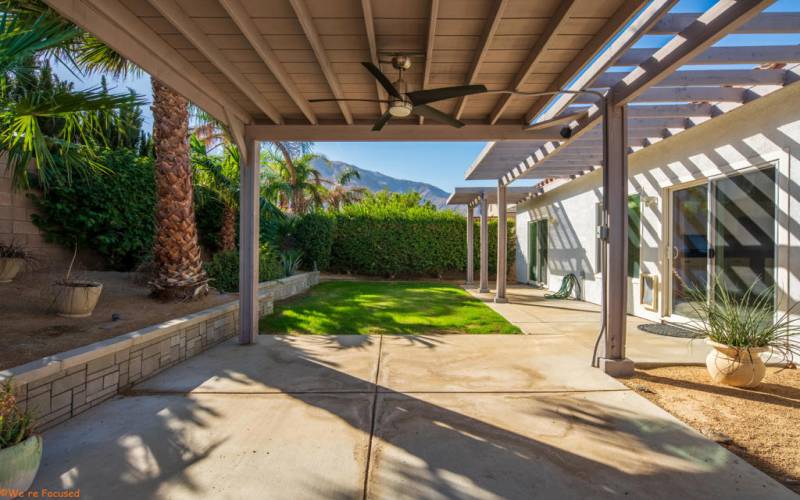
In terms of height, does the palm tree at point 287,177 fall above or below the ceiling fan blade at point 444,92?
above

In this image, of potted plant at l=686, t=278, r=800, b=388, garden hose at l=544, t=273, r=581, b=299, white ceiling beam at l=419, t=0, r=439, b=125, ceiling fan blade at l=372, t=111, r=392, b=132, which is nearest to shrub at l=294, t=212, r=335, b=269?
garden hose at l=544, t=273, r=581, b=299

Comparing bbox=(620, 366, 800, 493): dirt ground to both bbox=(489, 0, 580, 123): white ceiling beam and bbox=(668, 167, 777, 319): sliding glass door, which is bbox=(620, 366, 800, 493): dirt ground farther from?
bbox=(489, 0, 580, 123): white ceiling beam

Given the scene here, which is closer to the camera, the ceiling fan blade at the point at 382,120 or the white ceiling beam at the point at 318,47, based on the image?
the white ceiling beam at the point at 318,47

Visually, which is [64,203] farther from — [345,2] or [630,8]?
[630,8]

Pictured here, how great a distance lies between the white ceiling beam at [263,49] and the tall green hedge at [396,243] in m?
9.13

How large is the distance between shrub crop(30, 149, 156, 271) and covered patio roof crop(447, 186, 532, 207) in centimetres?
734

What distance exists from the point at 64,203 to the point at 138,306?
3.04 metres

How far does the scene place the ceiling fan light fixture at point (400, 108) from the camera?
12.5 ft

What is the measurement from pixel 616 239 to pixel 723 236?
2427mm

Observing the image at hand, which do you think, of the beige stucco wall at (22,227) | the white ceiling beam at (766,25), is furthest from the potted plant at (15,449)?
the beige stucco wall at (22,227)

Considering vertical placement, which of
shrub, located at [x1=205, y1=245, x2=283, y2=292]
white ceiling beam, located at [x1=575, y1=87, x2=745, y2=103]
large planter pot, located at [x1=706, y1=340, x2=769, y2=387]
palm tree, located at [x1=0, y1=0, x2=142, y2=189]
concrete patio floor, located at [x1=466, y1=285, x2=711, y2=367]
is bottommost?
concrete patio floor, located at [x1=466, y1=285, x2=711, y2=367]

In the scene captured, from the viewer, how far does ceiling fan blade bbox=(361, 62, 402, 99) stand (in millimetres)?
3322

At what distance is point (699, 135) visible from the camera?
5.65 metres

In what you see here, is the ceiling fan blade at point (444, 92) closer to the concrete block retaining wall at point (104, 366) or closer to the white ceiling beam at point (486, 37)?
the white ceiling beam at point (486, 37)
